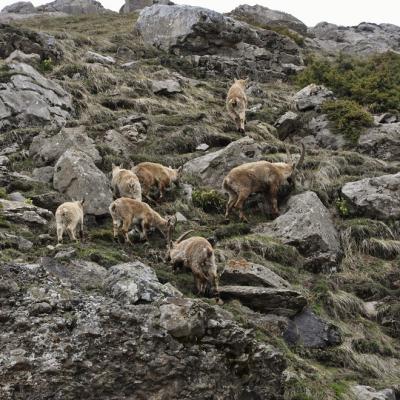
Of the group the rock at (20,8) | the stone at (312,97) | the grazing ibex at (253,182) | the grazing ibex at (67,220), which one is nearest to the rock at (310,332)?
the grazing ibex at (253,182)

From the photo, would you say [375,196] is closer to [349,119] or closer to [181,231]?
[181,231]

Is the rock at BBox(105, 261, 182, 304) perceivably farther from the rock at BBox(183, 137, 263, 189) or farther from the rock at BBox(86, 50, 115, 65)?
the rock at BBox(86, 50, 115, 65)

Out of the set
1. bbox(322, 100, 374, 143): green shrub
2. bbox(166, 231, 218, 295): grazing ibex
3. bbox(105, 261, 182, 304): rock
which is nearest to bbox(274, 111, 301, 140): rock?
bbox(322, 100, 374, 143): green shrub

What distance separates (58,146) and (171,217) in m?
4.68

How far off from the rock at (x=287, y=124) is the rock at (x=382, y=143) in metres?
2.36

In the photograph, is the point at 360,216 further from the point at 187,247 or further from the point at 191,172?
the point at 187,247

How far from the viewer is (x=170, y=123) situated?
20.1 m

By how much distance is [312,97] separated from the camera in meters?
24.0

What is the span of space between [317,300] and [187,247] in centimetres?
278

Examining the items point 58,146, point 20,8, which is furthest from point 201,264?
point 20,8

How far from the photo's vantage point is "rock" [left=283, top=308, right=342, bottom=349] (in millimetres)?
10633

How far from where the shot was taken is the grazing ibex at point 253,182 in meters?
14.8

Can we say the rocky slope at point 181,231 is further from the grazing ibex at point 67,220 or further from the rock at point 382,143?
the grazing ibex at point 67,220

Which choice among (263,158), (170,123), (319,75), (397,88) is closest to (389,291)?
(263,158)
